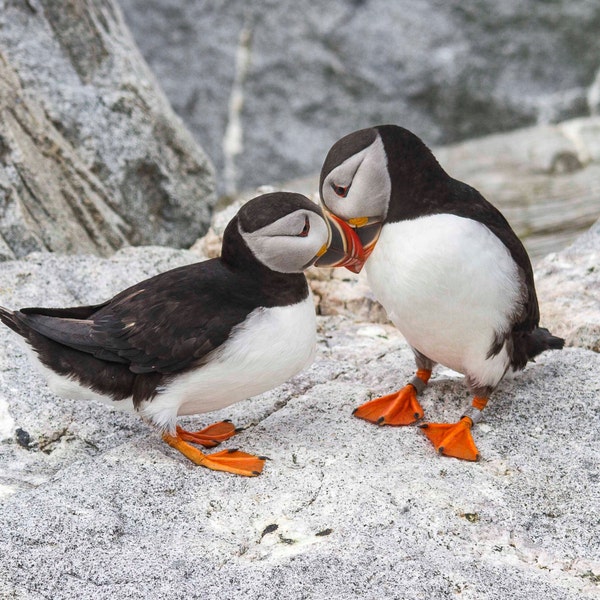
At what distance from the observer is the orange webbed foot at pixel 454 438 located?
11.2 ft

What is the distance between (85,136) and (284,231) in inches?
96.9

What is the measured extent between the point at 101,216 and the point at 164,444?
219 centimetres

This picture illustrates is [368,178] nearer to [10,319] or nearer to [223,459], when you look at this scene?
[223,459]

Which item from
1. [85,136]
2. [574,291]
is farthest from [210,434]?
[85,136]

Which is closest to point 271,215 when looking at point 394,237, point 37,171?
point 394,237

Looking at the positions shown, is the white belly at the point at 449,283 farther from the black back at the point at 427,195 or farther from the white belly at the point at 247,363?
the white belly at the point at 247,363

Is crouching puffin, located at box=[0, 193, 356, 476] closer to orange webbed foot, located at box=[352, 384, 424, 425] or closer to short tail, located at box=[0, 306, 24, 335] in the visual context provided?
short tail, located at box=[0, 306, 24, 335]

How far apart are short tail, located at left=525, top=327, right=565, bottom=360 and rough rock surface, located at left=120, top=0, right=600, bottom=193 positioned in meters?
6.16

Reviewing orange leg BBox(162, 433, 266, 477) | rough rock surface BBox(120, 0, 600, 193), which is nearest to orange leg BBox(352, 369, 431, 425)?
orange leg BBox(162, 433, 266, 477)

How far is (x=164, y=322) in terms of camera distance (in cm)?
339

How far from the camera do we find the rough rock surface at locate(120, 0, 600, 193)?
966 cm

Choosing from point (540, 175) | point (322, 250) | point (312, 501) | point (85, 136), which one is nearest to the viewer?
point (312, 501)

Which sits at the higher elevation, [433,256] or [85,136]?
[85,136]

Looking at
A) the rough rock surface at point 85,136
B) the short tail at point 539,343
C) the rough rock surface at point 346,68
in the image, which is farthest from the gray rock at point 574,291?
the rough rock surface at point 346,68
